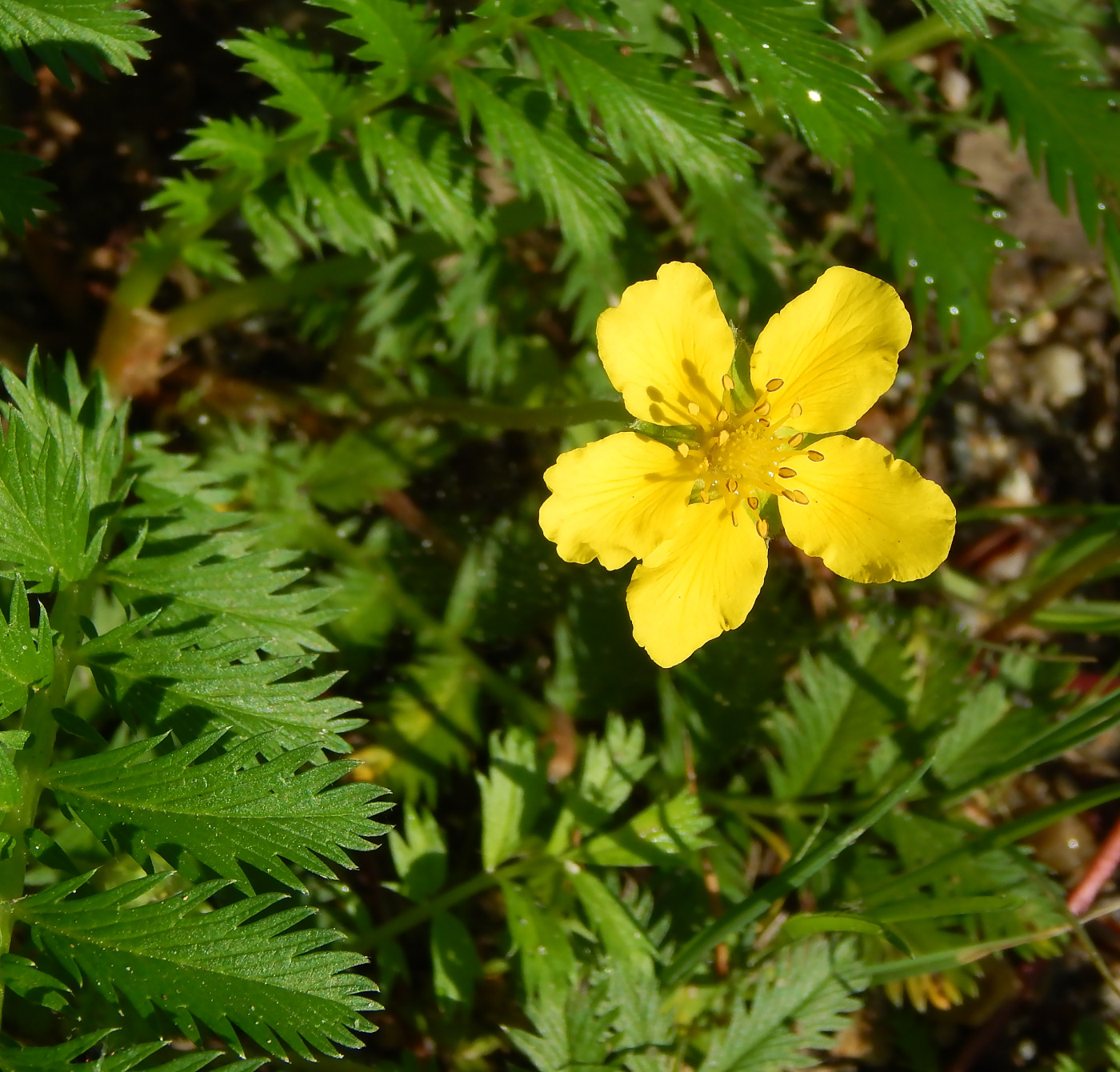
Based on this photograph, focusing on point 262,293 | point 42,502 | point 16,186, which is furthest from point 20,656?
point 262,293

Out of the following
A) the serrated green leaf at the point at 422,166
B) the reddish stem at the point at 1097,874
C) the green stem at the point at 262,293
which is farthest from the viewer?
the reddish stem at the point at 1097,874

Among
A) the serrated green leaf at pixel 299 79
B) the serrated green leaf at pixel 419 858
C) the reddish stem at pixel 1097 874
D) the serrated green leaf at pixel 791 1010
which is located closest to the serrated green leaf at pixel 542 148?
the serrated green leaf at pixel 299 79

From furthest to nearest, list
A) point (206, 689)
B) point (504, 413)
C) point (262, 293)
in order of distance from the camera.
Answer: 1. point (262, 293)
2. point (504, 413)
3. point (206, 689)

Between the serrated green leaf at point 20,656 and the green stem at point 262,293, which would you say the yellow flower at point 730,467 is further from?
the green stem at point 262,293

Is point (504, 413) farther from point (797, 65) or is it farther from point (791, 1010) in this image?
point (791, 1010)

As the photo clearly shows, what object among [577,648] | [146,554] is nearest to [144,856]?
[146,554]

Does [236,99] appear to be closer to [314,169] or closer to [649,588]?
[314,169]

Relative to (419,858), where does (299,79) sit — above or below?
above
